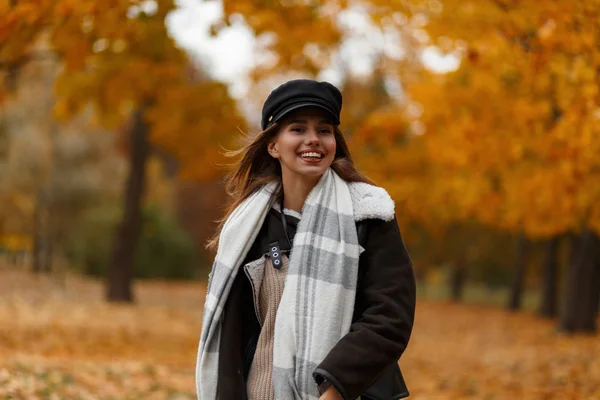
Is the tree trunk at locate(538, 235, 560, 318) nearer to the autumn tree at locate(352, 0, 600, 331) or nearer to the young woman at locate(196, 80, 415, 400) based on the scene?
the autumn tree at locate(352, 0, 600, 331)

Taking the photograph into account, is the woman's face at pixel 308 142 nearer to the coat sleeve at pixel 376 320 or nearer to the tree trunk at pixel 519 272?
the coat sleeve at pixel 376 320

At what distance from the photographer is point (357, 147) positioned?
1510cm

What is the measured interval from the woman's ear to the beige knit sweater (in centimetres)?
34

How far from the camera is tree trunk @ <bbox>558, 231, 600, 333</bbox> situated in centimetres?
1443

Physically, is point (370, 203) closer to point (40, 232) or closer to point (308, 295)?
point (308, 295)

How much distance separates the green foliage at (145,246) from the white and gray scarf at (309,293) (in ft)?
80.1

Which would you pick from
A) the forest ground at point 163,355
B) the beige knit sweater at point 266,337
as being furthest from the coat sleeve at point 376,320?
the forest ground at point 163,355

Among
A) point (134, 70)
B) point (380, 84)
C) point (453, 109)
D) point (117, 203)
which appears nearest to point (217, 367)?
point (134, 70)

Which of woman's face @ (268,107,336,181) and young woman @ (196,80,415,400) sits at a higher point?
woman's face @ (268,107,336,181)

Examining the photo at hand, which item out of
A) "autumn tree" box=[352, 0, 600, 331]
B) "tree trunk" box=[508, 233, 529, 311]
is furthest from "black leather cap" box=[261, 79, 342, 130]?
"tree trunk" box=[508, 233, 529, 311]

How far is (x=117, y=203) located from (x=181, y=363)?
812 inches

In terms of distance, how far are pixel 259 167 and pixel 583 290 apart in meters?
13.2

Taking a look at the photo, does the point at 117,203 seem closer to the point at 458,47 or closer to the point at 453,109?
the point at 453,109

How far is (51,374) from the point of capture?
6.30m
